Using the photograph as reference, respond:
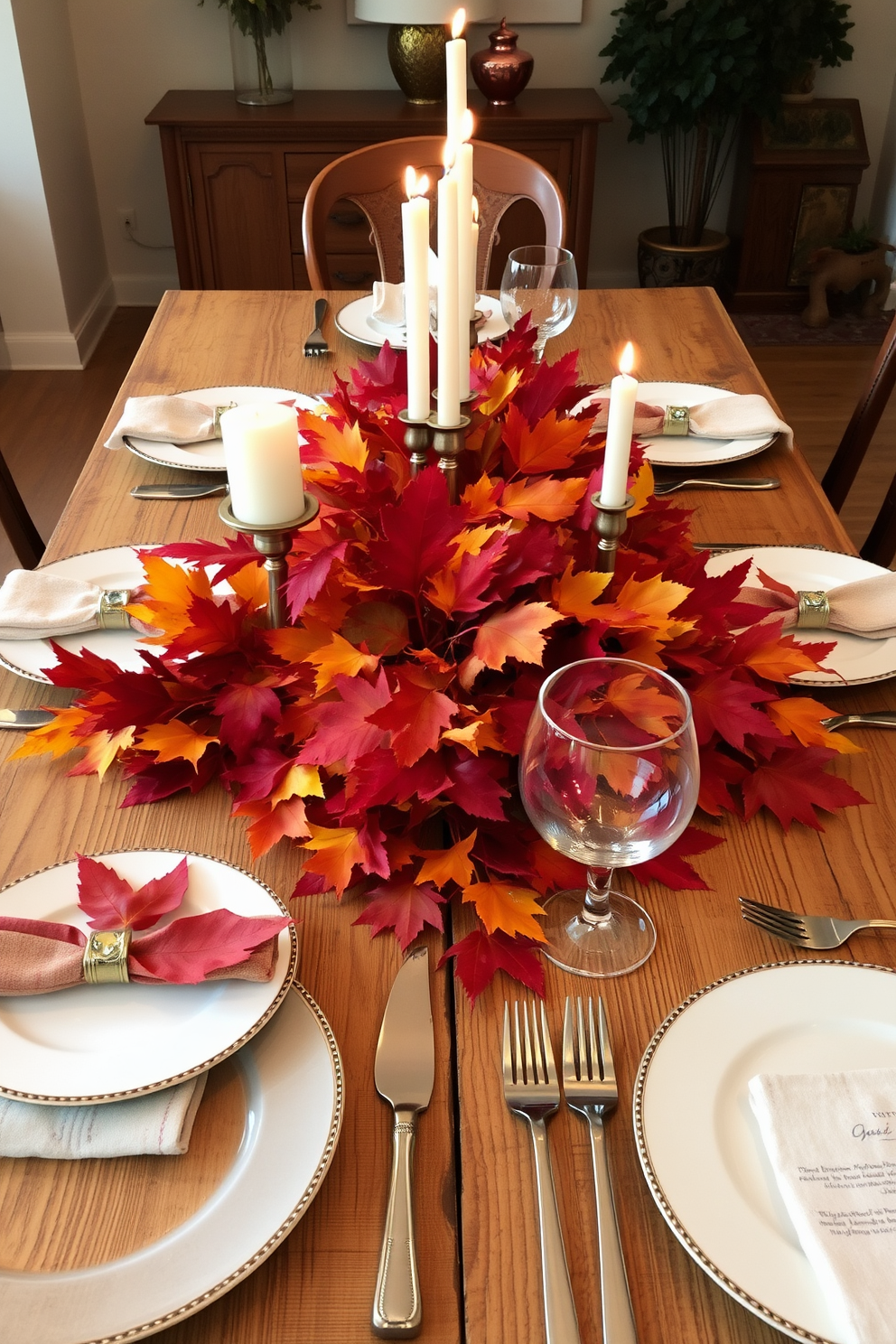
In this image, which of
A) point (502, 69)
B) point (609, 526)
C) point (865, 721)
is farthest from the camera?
point (502, 69)

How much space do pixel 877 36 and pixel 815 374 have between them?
109cm

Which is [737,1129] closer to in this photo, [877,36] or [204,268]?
[204,268]

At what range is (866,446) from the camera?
60.4 inches

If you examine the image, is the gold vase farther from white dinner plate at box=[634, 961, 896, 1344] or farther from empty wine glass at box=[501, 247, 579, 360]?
white dinner plate at box=[634, 961, 896, 1344]

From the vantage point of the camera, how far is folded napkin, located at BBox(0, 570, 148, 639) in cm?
91

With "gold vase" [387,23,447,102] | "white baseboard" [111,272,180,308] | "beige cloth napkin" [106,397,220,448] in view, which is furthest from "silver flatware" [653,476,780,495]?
"white baseboard" [111,272,180,308]

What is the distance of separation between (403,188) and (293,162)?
1.37 metres

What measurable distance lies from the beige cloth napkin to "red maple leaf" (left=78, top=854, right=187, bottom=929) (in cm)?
69

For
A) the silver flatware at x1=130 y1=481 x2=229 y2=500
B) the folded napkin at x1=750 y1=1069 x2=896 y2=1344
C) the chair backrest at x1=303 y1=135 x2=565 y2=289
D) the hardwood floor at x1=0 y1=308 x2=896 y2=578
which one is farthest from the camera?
the hardwood floor at x1=0 y1=308 x2=896 y2=578

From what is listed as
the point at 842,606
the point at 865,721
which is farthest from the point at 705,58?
the point at 865,721

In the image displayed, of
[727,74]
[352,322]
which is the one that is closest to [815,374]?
[727,74]

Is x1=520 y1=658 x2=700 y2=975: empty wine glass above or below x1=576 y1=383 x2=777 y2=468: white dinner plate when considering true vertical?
above

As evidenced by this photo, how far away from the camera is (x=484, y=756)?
2.30ft

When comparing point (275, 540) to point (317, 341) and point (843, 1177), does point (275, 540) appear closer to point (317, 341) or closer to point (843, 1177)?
point (843, 1177)
